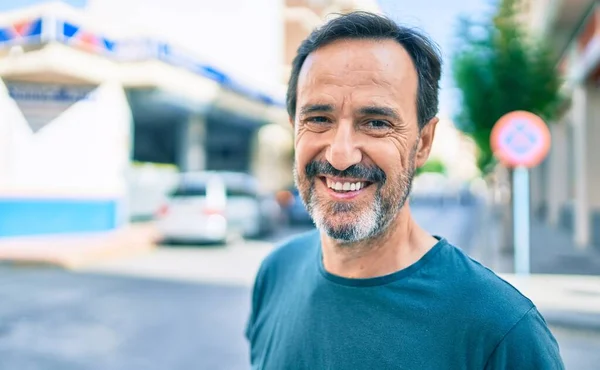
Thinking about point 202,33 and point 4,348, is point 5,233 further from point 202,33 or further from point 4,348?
point 202,33

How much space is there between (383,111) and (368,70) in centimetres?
10

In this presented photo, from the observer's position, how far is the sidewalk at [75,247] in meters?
10.0

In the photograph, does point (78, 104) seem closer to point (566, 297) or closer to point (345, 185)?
point (566, 297)

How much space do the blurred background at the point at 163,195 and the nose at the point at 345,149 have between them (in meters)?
3.54

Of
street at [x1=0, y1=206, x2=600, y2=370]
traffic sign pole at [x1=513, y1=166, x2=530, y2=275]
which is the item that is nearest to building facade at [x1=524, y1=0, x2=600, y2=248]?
traffic sign pole at [x1=513, y1=166, x2=530, y2=275]

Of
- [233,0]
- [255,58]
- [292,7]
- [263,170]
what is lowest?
[263,170]

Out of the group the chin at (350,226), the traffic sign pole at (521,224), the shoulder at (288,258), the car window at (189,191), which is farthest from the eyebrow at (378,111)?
the car window at (189,191)

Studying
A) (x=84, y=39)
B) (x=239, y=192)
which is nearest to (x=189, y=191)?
(x=239, y=192)

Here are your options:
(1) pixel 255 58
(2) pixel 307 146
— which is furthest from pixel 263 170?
(2) pixel 307 146

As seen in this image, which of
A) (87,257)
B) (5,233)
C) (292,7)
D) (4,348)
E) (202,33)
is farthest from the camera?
(292,7)

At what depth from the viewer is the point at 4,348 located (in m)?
5.34

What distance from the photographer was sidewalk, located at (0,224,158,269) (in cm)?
1005

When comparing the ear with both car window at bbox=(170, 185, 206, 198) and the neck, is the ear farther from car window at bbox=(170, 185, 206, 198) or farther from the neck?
car window at bbox=(170, 185, 206, 198)

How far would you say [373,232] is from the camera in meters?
1.34
